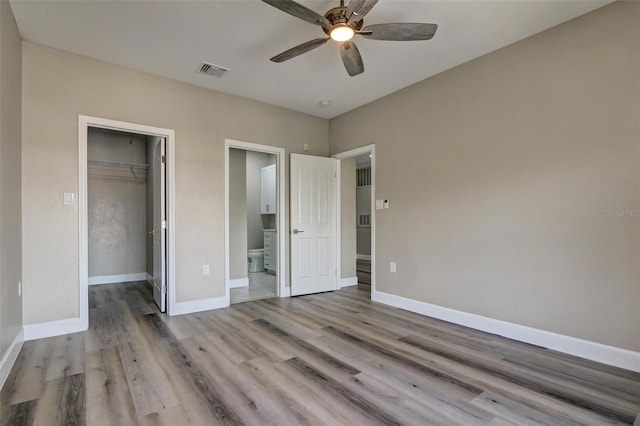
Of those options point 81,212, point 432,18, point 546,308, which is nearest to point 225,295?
point 81,212

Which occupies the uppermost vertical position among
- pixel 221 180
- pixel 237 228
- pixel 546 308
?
pixel 221 180

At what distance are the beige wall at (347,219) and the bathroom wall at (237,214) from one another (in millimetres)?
1658

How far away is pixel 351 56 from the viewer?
105 inches

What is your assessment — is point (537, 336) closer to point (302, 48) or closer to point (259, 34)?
point (302, 48)

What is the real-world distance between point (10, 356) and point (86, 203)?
4.81 feet

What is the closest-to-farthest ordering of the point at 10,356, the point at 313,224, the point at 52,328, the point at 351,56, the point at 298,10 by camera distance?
the point at 298,10 < the point at 10,356 < the point at 351,56 < the point at 52,328 < the point at 313,224

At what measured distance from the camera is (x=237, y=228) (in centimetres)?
541

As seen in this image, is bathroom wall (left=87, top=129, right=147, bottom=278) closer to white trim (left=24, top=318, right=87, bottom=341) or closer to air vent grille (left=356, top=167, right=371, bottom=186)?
white trim (left=24, top=318, right=87, bottom=341)

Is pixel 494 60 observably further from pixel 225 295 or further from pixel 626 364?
pixel 225 295

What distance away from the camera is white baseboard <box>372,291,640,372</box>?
2438mm

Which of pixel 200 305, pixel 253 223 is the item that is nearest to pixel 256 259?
pixel 253 223

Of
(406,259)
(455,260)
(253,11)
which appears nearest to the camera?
(253,11)

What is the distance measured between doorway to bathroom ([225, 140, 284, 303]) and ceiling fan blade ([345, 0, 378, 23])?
8.36ft

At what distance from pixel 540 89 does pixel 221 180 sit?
142 inches
